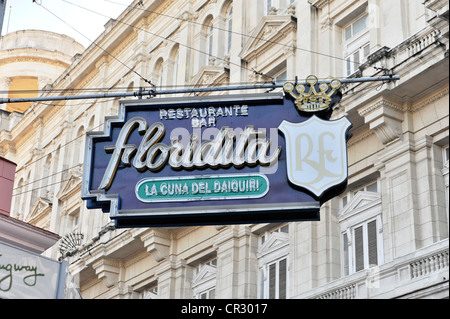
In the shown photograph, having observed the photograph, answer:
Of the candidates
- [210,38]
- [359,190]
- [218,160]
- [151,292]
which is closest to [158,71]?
[210,38]

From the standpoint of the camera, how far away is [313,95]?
57.2 feet

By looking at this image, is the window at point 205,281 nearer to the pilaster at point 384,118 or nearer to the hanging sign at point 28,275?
the pilaster at point 384,118

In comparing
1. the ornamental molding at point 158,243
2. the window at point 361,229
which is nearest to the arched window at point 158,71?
the ornamental molding at point 158,243

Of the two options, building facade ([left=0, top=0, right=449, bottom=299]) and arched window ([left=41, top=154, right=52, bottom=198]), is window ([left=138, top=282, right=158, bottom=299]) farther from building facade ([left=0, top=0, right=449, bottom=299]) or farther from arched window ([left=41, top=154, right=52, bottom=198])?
arched window ([left=41, top=154, right=52, bottom=198])

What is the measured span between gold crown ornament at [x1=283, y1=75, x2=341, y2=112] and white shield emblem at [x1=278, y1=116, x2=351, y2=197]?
0.83 feet

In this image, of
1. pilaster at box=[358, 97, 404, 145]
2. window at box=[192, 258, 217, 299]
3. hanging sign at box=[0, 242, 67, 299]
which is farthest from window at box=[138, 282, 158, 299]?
hanging sign at box=[0, 242, 67, 299]

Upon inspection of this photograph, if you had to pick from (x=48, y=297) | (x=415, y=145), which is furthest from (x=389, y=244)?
(x=48, y=297)

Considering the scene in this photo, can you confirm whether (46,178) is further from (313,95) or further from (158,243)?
(313,95)

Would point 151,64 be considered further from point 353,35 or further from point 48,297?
point 48,297

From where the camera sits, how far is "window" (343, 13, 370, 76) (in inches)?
1070

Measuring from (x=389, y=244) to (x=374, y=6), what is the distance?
7.44 meters

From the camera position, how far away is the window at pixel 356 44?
27188 millimetres

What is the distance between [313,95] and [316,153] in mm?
1276
